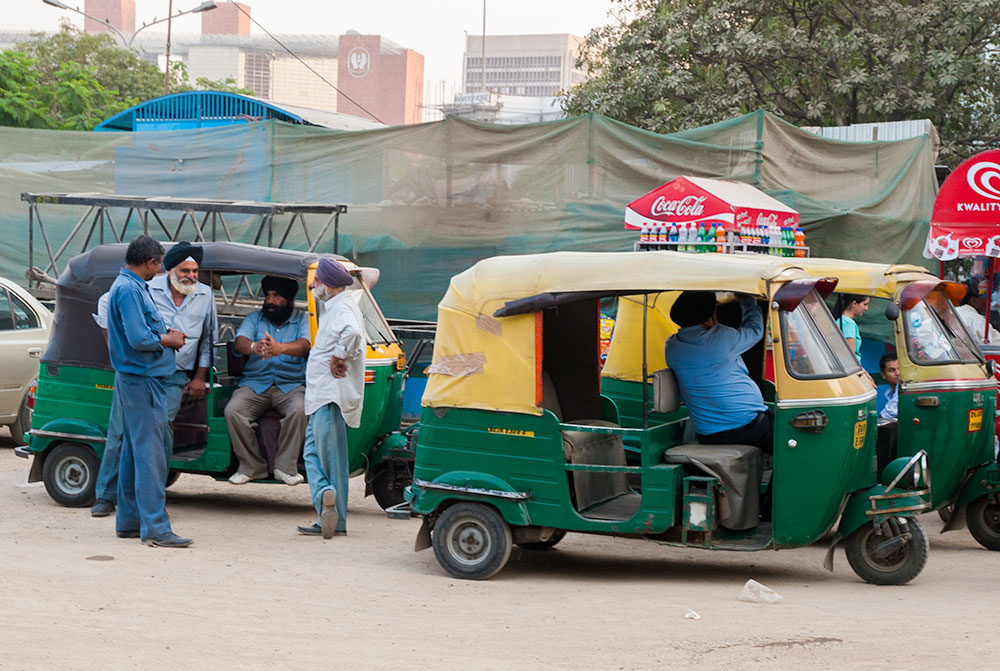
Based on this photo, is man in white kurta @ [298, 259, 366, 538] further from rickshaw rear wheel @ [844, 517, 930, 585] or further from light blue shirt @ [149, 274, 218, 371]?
rickshaw rear wheel @ [844, 517, 930, 585]

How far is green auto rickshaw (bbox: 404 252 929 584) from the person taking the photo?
6938 mm

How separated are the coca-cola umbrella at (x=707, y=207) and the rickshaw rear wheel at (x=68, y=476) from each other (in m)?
5.84

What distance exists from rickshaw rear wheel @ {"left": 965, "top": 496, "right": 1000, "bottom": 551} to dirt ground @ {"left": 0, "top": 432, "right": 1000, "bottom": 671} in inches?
4.3

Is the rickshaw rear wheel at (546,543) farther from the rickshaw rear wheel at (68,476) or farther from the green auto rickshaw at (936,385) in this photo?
the rickshaw rear wheel at (68,476)

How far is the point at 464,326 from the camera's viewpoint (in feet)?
24.8

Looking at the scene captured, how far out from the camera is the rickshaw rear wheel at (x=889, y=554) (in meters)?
7.15

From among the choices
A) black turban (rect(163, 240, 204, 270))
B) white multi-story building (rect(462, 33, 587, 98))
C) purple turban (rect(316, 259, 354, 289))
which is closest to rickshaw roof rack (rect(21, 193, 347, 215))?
black turban (rect(163, 240, 204, 270))

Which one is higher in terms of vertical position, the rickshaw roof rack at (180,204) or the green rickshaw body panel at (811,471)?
the rickshaw roof rack at (180,204)

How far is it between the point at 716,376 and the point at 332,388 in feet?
8.92

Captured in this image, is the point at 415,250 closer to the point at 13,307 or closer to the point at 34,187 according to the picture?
the point at 13,307

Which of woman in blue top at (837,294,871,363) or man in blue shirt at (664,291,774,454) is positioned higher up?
woman in blue top at (837,294,871,363)

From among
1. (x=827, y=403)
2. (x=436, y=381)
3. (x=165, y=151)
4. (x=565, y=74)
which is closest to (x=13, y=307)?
(x=165, y=151)

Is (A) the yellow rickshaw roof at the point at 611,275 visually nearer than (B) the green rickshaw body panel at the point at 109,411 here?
Yes

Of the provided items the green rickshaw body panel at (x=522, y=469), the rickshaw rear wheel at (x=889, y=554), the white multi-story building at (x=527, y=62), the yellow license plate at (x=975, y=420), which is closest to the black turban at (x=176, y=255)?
the green rickshaw body panel at (x=522, y=469)
